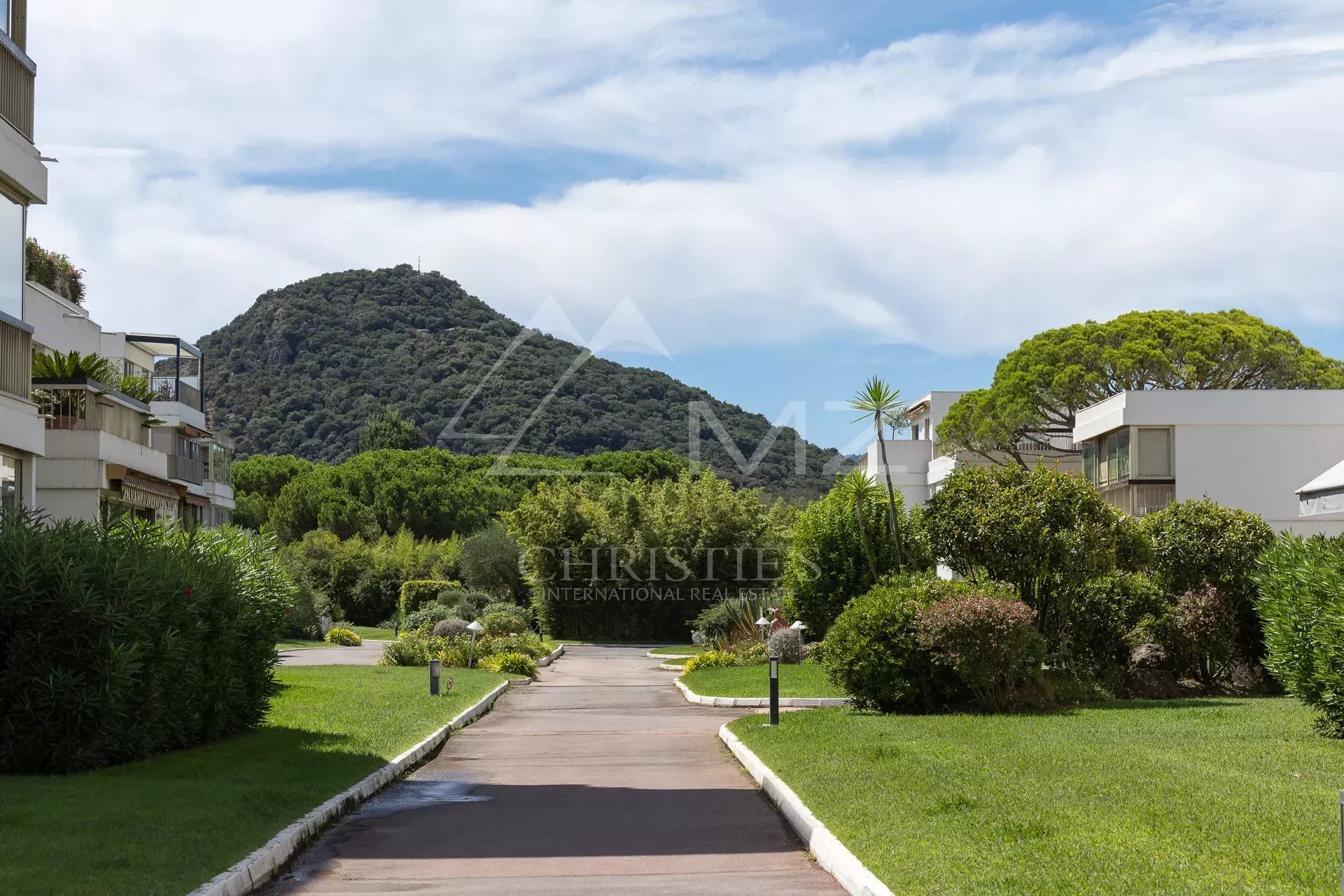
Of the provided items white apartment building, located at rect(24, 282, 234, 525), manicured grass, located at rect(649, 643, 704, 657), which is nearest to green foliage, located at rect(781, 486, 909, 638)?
manicured grass, located at rect(649, 643, 704, 657)

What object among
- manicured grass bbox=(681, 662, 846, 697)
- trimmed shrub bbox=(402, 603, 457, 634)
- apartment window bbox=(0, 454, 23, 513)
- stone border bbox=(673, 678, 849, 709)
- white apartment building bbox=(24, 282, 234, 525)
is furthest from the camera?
trimmed shrub bbox=(402, 603, 457, 634)

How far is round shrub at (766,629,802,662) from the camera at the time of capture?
109ft

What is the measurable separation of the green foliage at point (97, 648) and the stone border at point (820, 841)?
20.7ft

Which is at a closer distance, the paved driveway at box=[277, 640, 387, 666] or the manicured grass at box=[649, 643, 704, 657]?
the paved driveway at box=[277, 640, 387, 666]

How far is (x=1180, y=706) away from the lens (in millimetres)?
20250

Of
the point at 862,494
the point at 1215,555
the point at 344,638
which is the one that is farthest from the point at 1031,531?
the point at 344,638

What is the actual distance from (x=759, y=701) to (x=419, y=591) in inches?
1404

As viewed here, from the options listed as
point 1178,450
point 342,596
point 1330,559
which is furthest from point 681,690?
point 342,596

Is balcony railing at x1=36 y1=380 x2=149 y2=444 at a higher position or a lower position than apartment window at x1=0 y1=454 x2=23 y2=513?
higher

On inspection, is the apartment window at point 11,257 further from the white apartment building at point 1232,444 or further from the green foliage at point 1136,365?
the green foliage at point 1136,365

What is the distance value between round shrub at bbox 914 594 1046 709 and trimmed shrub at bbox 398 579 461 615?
40897mm

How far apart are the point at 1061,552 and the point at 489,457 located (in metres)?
62.2

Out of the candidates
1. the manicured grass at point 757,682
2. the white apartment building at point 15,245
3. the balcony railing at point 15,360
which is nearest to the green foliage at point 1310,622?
the manicured grass at point 757,682

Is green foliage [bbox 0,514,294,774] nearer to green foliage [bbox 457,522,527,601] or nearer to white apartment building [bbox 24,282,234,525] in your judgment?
white apartment building [bbox 24,282,234,525]
